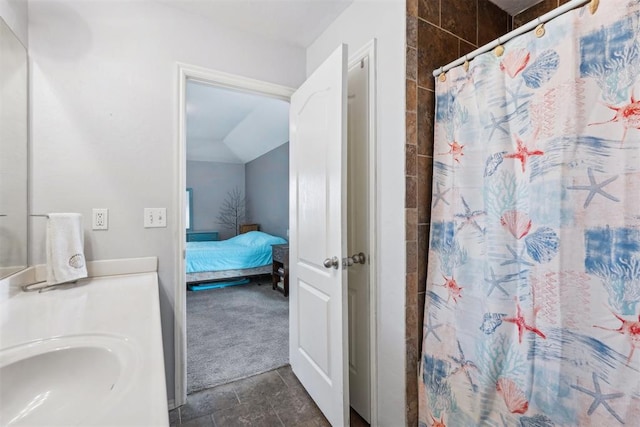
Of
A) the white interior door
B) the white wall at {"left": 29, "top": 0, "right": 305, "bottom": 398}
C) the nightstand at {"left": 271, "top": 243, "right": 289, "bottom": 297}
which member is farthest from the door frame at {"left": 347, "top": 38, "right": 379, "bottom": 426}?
the nightstand at {"left": 271, "top": 243, "right": 289, "bottom": 297}

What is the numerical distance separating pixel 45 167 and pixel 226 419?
64.6 inches

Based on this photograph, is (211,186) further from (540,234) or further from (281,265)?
(540,234)

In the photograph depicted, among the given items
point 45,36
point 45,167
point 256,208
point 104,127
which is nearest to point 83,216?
point 45,167

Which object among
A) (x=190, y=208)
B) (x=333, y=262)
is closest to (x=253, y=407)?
(x=333, y=262)

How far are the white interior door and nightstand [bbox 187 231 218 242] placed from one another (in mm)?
4964

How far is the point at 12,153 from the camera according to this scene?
127 centimetres

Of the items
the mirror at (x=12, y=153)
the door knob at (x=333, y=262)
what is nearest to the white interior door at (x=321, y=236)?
the door knob at (x=333, y=262)

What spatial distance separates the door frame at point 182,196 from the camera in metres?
1.52

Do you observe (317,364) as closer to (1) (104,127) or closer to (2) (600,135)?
(2) (600,135)

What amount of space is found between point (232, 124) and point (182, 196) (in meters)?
3.74

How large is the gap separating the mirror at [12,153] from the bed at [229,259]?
9.37ft

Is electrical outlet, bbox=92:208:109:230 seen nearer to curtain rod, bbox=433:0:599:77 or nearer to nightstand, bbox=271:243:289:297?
curtain rod, bbox=433:0:599:77

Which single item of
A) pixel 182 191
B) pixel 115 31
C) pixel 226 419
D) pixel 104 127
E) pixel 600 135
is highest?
pixel 115 31

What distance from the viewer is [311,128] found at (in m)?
1.72
